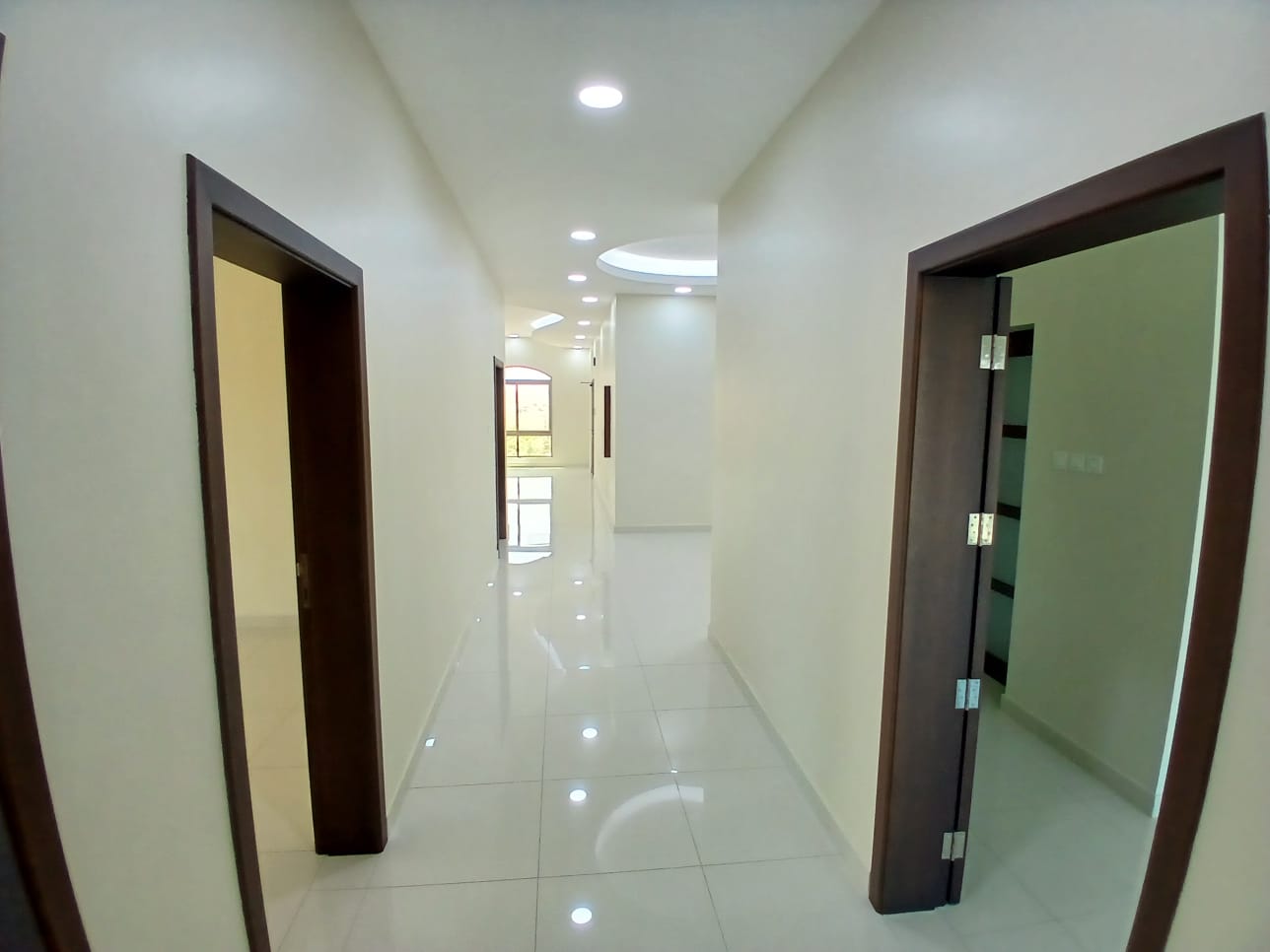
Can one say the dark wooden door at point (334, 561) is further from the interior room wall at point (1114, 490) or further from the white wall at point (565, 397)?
the white wall at point (565, 397)

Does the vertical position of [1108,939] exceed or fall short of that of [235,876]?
it falls short

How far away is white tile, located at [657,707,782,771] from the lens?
287cm

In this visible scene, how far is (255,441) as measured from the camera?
14.1 ft

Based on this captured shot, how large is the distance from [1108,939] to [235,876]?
8.01 feet

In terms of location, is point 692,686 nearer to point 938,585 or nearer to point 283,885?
point 938,585

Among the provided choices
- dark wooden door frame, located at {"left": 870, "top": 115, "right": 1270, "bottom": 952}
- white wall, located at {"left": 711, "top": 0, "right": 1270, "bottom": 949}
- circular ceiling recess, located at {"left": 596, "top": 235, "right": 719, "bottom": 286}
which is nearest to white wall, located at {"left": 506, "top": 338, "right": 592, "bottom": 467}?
circular ceiling recess, located at {"left": 596, "top": 235, "right": 719, "bottom": 286}

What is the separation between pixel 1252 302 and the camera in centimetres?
90

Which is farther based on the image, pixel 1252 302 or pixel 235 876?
pixel 235 876

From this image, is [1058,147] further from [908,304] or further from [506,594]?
[506,594]

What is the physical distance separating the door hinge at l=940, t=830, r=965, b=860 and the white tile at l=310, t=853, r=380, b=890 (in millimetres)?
1913

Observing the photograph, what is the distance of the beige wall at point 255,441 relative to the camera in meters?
4.15

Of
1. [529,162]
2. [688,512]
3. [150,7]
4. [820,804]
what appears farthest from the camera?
[688,512]

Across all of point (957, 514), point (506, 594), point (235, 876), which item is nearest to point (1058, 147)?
point (957, 514)

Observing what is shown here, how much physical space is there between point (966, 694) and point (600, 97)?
2.55 meters
